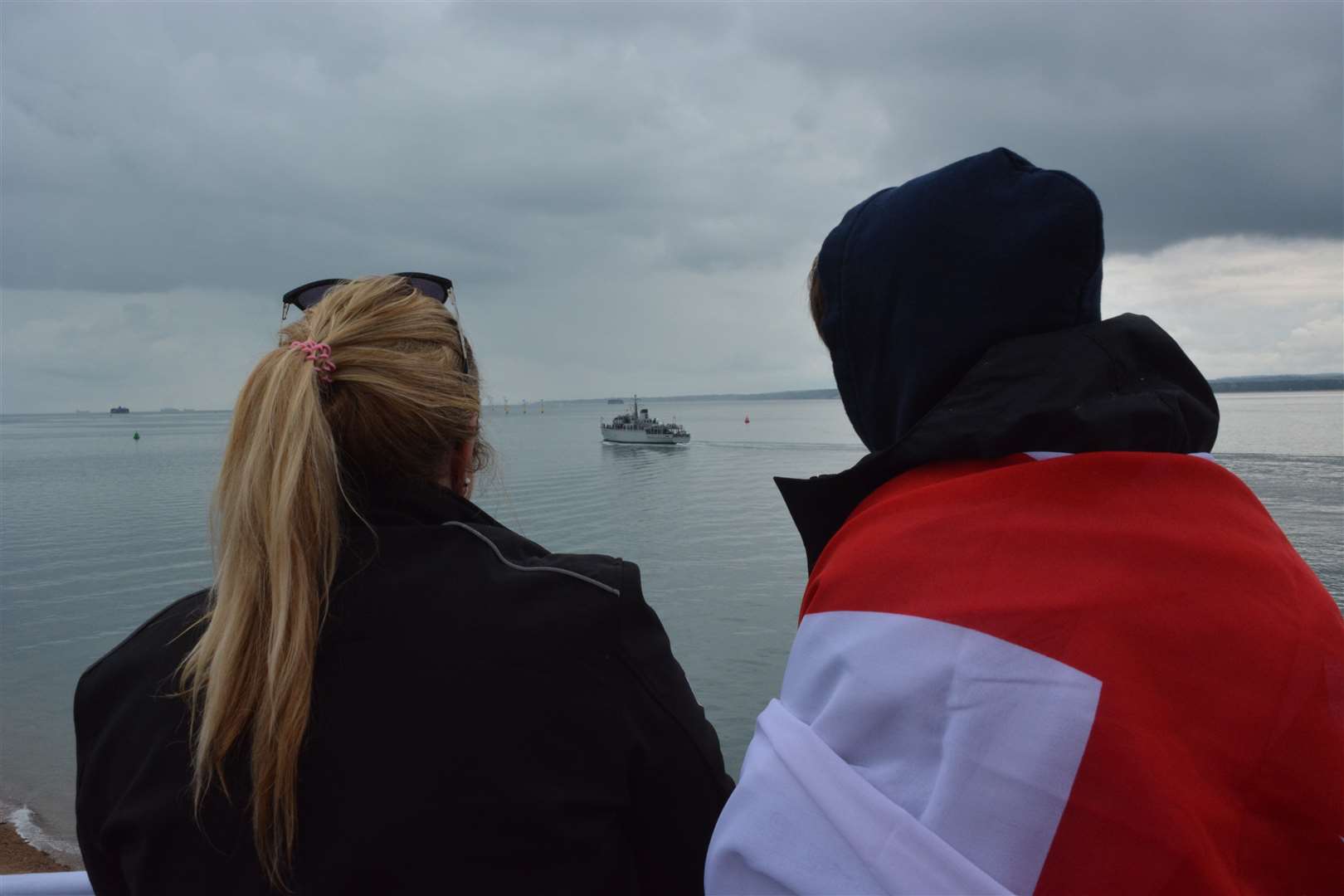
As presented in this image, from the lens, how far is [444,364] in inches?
59.4

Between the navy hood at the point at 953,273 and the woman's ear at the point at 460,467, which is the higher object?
the navy hood at the point at 953,273

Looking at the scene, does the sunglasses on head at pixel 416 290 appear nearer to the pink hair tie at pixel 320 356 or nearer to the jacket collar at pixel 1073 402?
the pink hair tie at pixel 320 356

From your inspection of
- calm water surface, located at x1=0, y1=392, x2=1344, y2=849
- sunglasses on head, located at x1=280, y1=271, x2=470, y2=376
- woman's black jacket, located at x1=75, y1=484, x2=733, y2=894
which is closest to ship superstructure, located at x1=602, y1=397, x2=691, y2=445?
calm water surface, located at x1=0, y1=392, x2=1344, y2=849

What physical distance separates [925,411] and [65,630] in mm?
24500

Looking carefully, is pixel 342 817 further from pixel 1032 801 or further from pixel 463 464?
pixel 1032 801

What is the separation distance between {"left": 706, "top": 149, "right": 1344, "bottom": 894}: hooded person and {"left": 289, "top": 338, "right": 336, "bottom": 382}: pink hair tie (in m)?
0.88

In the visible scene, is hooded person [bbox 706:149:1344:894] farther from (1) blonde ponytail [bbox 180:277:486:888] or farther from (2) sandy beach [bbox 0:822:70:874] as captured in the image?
(2) sandy beach [bbox 0:822:70:874]

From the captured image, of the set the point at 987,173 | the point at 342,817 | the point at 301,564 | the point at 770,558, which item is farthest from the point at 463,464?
the point at 770,558

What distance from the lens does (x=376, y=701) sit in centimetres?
119

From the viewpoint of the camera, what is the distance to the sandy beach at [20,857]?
7.97 m

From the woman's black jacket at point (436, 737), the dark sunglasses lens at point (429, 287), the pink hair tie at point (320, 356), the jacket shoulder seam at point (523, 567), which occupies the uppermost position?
the dark sunglasses lens at point (429, 287)

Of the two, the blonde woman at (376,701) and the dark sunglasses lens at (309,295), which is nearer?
the blonde woman at (376,701)

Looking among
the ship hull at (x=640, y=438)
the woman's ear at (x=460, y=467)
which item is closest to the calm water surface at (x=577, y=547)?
the woman's ear at (x=460, y=467)

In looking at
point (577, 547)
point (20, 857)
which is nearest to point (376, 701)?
point (20, 857)
